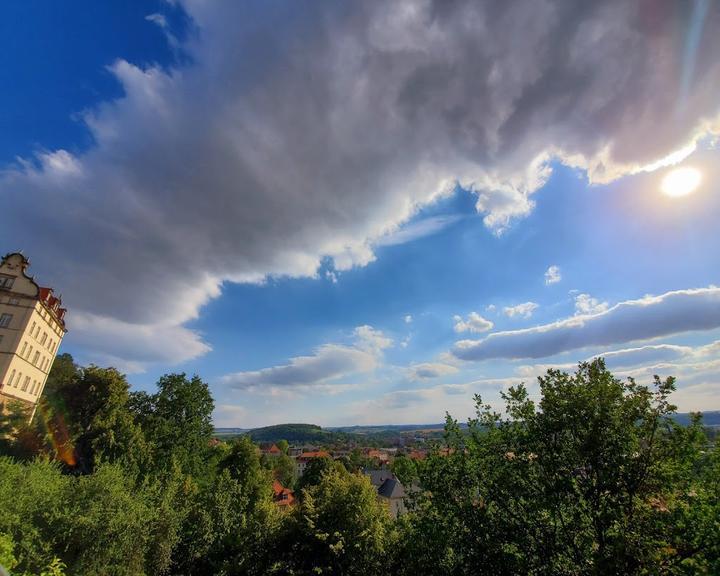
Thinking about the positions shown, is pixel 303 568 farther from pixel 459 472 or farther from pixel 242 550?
pixel 459 472

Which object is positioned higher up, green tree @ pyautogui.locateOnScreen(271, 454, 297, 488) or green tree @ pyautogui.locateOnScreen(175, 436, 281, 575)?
green tree @ pyautogui.locateOnScreen(175, 436, 281, 575)

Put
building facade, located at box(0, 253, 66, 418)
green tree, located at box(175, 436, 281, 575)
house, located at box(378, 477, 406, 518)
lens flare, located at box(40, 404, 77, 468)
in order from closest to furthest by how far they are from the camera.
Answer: green tree, located at box(175, 436, 281, 575) < lens flare, located at box(40, 404, 77, 468) < building facade, located at box(0, 253, 66, 418) < house, located at box(378, 477, 406, 518)

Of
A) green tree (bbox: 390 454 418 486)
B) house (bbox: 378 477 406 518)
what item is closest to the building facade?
green tree (bbox: 390 454 418 486)

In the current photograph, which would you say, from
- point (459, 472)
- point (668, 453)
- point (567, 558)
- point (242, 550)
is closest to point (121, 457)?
point (242, 550)

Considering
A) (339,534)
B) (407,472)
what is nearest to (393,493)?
(339,534)

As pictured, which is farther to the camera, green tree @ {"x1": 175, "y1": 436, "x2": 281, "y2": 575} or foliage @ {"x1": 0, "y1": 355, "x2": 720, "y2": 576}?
green tree @ {"x1": 175, "y1": 436, "x2": 281, "y2": 575}

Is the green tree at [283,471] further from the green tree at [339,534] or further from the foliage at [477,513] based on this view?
the green tree at [339,534]

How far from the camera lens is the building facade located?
3556cm

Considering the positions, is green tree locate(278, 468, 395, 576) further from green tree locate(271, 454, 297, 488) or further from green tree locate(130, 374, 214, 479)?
green tree locate(271, 454, 297, 488)

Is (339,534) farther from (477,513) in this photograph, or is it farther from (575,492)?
(575,492)

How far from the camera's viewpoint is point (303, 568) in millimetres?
14781

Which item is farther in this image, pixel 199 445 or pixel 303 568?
pixel 199 445

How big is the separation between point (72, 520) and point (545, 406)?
2270cm

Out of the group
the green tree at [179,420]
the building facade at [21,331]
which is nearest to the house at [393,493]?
the green tree at [179,420]
